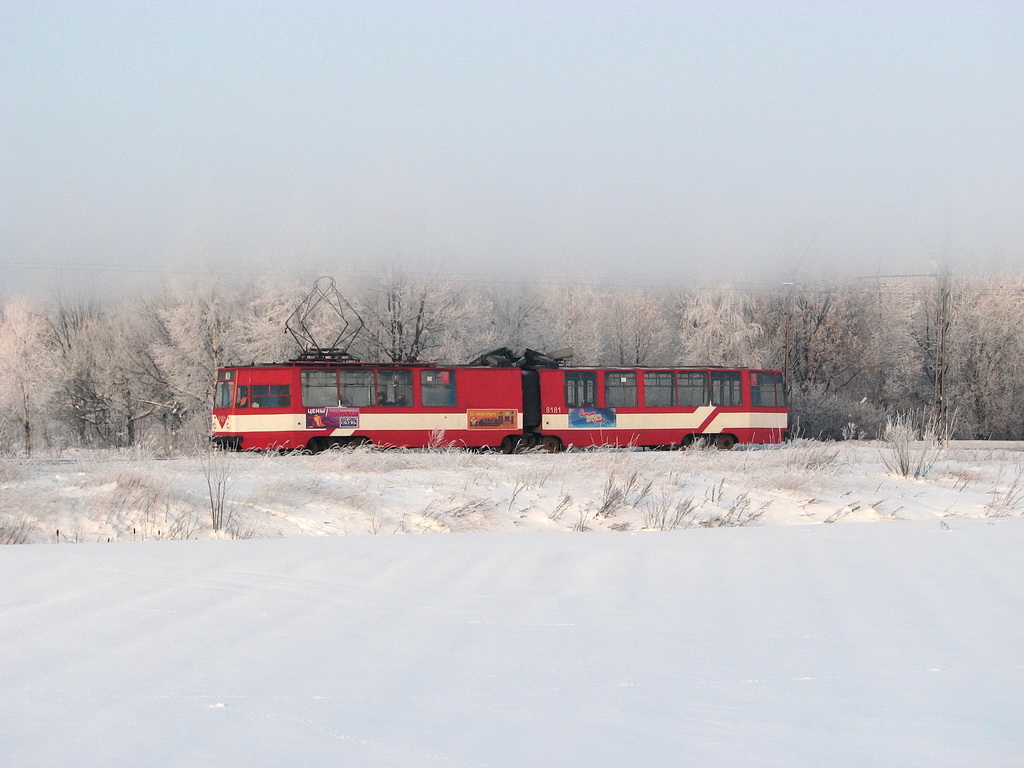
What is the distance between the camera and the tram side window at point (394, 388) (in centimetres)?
2391

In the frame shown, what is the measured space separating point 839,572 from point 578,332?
Answer: 45739 mm

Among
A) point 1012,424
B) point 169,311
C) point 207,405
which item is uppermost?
point 169,311

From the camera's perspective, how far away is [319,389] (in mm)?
23469

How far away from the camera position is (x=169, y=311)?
144ft

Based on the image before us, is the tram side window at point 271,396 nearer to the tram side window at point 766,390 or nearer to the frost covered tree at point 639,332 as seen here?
the tram side window at point 766,390

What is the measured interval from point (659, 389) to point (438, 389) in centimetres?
650

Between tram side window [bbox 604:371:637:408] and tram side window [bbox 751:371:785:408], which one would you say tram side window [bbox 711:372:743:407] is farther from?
tram side window [bbox 604:371:637:408]

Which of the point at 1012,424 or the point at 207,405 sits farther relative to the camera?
the point at 1012,424

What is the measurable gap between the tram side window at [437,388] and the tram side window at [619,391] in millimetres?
4494

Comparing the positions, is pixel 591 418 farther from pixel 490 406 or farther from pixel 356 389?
pixel 356 389

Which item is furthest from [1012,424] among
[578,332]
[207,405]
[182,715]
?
[182,715]

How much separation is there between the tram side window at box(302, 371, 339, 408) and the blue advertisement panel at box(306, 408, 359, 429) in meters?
0.16

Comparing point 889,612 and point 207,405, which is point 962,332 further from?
point 889,612

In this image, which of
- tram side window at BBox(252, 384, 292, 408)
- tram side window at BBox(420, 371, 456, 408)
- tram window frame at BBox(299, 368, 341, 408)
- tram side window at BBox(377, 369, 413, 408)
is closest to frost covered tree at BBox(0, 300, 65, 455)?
tram side window at BBox(252, 384, 292, 408)
